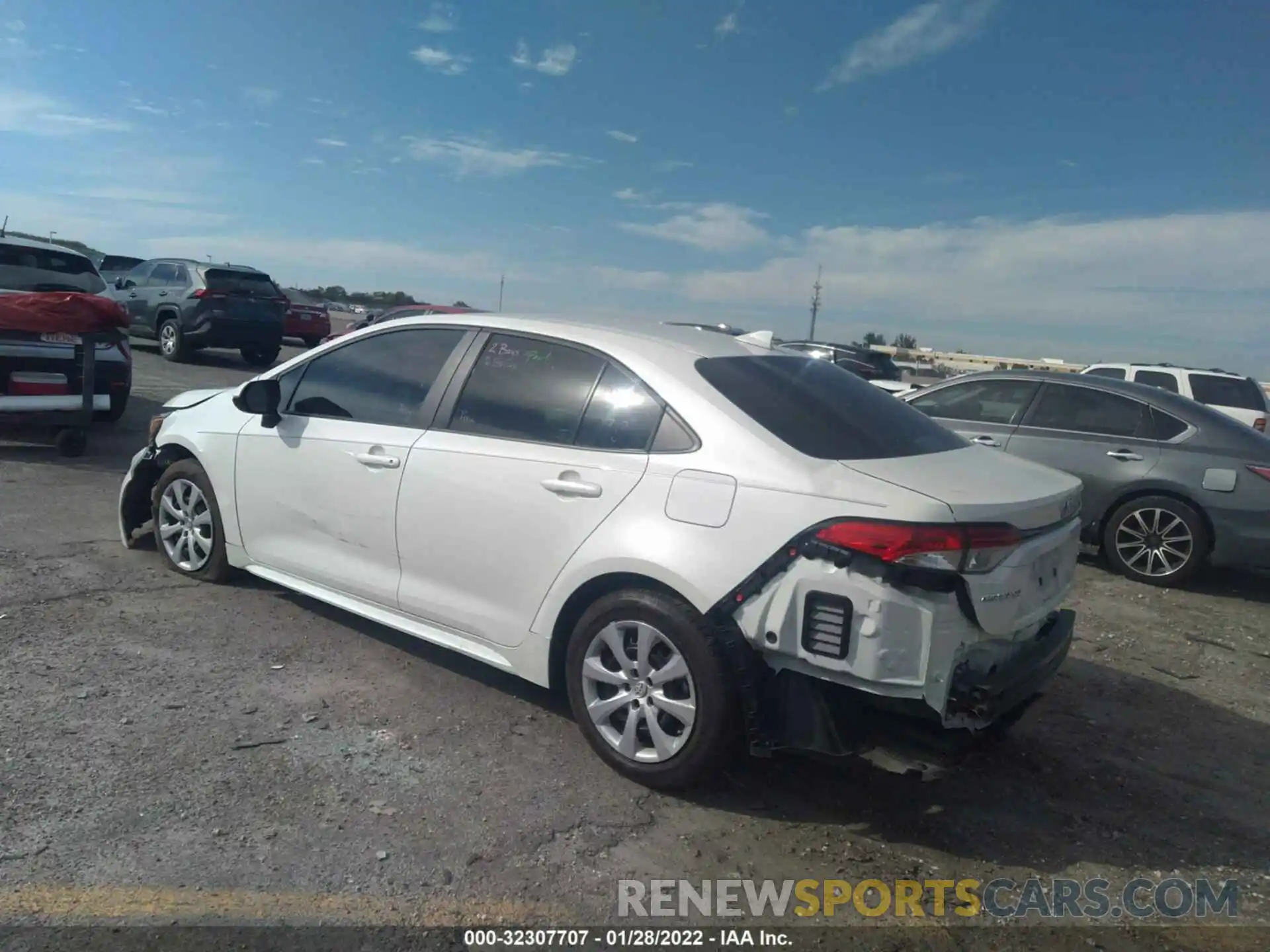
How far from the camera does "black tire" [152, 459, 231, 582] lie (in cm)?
512

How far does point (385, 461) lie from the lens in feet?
13.9

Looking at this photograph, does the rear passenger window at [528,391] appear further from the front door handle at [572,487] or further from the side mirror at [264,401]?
the side mirror at [264,401]

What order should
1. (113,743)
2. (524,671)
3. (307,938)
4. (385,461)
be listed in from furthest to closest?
(385,461), (524,671), (113,743), (307,938)

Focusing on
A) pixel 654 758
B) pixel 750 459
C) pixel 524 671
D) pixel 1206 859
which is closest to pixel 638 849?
pixel 654 758

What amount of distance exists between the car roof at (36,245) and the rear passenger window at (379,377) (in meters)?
7.07

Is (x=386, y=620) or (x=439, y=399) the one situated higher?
(x=439, y=399)

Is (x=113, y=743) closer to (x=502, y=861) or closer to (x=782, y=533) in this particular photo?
(x=502, y=861)

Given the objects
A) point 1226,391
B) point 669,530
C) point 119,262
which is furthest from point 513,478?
point 119,262

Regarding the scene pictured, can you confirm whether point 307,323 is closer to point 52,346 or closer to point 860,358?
point 860,358

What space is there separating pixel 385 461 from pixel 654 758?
5.89 ft

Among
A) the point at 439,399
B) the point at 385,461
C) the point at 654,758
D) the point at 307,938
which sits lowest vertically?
the point at 307,938

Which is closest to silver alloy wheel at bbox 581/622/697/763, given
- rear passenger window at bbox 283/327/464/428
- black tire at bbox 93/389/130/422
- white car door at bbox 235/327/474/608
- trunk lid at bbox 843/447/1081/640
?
trunk lid at bbox 843/447/1081/640

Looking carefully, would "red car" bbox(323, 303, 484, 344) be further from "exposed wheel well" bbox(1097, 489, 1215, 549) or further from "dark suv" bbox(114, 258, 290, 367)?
"exposed wheel well" bbox(1097, 489, 1215, 549)

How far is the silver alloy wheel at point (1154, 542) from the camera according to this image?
7059mm
